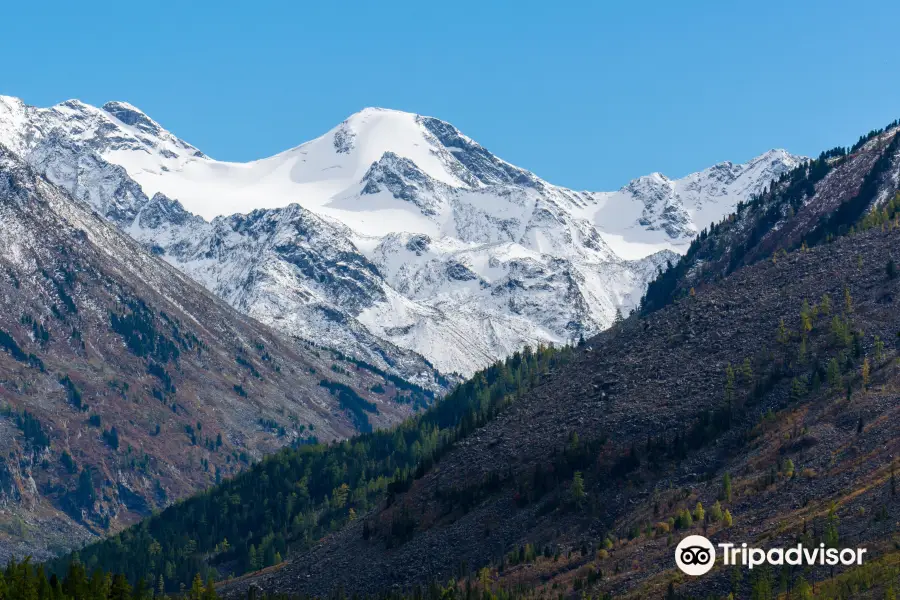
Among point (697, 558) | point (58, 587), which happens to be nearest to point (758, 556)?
point (697, 558)

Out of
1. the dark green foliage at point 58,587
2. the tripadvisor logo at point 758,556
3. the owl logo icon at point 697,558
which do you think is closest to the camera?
the dark green foliage at point 58,587

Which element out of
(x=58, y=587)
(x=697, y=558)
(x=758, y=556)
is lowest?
(x=58, y=587)

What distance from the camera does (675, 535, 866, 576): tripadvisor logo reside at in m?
179

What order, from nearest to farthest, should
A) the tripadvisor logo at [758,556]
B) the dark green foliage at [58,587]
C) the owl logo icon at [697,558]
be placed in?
the dark green foliage at [58,587]
the tripadvisor logo at [758,556]
the owl logo icon at [697,558]

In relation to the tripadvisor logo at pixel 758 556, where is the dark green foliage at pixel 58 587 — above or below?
below

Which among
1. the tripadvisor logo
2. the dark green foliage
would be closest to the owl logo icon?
the tripadvisor logo

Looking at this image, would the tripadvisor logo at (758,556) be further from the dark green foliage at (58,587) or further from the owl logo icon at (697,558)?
the dark green foliage at (58,587)

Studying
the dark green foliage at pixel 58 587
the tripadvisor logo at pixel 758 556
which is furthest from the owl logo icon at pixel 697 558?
the dark green foliage at pixel 58 587

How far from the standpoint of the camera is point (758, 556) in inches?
7338

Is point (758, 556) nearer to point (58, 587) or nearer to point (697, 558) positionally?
point (697, 558)

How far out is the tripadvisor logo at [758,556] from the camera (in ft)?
587

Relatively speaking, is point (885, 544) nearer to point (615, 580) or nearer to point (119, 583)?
point (615, 580)

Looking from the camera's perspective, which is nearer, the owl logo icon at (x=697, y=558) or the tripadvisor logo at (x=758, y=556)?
the tripadvisor logo at (x=758, y=556)

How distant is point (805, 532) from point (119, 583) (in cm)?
9007
